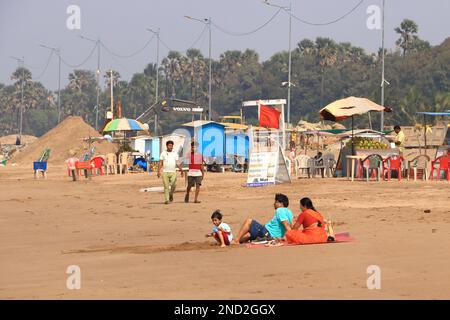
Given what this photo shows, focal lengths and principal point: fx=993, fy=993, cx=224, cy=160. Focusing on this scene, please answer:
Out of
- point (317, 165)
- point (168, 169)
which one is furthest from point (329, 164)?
point (168, 169)

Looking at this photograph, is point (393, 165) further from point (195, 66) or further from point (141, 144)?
point (195, 66)

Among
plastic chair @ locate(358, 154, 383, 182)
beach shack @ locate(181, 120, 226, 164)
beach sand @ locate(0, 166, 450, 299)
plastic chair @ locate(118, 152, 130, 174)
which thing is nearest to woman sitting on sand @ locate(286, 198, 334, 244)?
beach sand @ locate(0, 166, 450, 299)

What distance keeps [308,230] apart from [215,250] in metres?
1.24

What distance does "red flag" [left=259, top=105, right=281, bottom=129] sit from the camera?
27.5 metres

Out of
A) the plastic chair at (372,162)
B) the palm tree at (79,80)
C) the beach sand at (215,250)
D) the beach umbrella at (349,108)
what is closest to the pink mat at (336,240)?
the beach sand at (215,250)

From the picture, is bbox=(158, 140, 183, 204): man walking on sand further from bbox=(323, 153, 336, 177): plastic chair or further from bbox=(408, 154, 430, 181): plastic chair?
bbox=(323, 153, 336, 177): plastic chair

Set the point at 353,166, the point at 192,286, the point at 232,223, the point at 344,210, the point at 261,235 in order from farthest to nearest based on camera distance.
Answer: the point at 353,166 < the point at 344,210 < the point at 232,223 < the point at 261,235 < the point at 192,286

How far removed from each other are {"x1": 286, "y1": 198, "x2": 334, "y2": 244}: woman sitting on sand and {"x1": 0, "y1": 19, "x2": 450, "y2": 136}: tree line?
6576cm

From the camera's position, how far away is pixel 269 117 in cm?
2761

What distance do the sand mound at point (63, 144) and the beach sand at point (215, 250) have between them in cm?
3856
